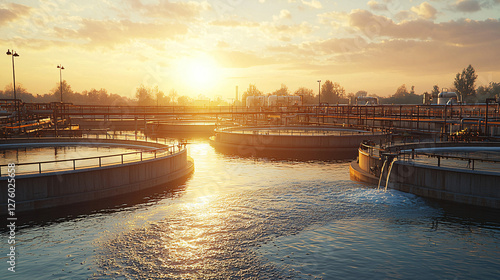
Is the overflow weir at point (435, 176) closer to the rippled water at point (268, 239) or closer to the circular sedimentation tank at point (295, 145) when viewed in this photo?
the rippled water at point (268, 239)

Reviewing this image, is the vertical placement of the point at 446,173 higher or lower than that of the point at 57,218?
higher

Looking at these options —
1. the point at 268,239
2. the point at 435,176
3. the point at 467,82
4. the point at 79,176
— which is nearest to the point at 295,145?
the point at 435,176

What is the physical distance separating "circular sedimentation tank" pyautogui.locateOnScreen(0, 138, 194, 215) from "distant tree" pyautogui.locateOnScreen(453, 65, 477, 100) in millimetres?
164937

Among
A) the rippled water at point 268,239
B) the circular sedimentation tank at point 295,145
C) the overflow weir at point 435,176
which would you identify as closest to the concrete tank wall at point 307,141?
Result: the circular sedimentation tank at point 295,145

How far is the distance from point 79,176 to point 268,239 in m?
14.1

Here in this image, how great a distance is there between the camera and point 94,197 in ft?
84.8

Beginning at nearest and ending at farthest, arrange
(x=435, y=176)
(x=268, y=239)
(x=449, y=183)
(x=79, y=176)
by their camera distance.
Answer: (x=268, y=239), (x=79, y=176), (x=449, y=183), (x=435, y=176)

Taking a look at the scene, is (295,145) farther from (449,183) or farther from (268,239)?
(268,239)

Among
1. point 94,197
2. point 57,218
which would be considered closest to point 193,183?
point 94,197

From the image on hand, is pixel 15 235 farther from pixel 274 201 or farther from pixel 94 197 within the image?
pixel 274 201

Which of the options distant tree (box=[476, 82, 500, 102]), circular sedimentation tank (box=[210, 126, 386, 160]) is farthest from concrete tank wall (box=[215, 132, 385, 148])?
distant tree (box=[476, 82, 500, 102])

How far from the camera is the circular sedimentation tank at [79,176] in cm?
2296

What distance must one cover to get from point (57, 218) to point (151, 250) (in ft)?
27.3

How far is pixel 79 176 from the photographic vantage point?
25.1m
